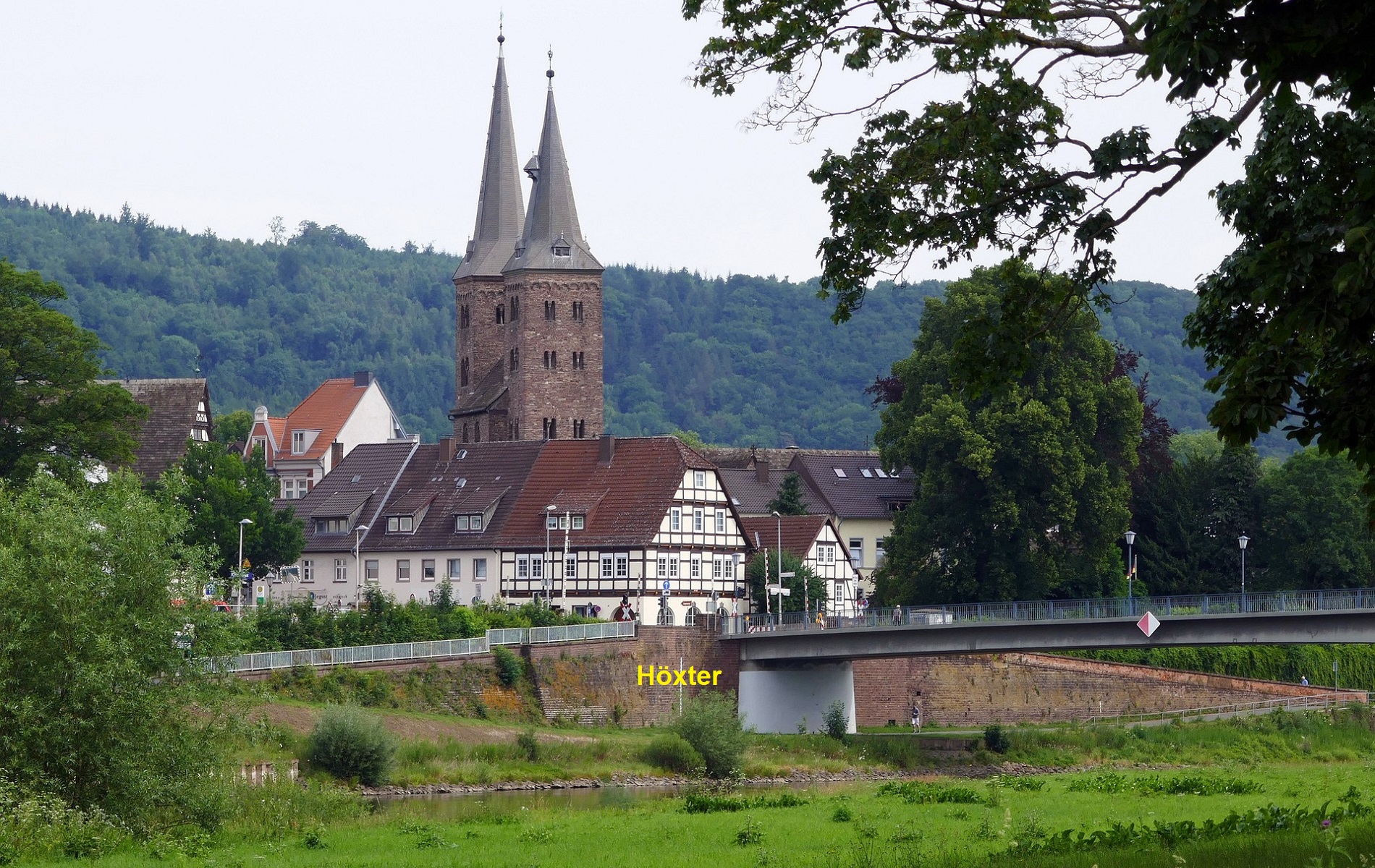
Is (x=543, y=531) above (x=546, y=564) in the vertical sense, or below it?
above

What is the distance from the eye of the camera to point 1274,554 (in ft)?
257

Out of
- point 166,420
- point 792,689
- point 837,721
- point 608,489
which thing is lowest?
point 837,721

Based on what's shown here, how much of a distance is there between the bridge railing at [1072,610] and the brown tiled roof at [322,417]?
6331 cm

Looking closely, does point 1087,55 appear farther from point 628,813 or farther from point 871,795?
point 871,795

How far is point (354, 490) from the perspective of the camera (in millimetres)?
83062

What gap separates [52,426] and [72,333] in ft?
10.5

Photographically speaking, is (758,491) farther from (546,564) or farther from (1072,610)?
(1072,610)

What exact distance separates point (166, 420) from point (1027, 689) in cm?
4131

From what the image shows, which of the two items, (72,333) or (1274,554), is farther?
(1274,554)

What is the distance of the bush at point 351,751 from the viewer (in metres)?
46.9

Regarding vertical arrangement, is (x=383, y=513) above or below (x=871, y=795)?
above

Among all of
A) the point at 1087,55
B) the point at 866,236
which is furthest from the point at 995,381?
the point at 1087,55

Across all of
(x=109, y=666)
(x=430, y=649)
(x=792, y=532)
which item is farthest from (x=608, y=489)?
(x=109, y=666)

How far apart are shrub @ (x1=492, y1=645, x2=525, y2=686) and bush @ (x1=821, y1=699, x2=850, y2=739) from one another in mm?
9819
